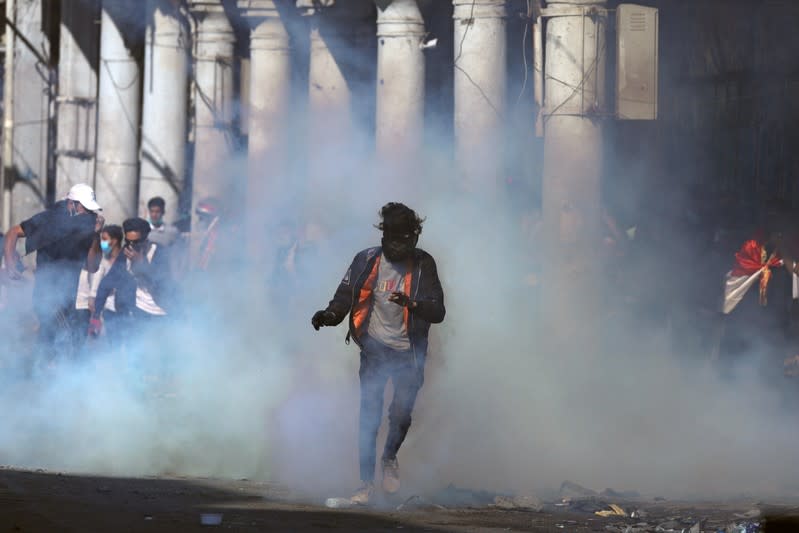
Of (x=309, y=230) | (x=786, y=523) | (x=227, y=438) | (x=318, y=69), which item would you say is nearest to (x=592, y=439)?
(x=227, y=438)

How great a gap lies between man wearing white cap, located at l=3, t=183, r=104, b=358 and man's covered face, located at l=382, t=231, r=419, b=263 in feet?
14.9

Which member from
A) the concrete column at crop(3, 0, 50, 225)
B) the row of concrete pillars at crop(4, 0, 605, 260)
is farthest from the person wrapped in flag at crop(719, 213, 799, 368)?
the concrete column at crop(3, 0, 50, 225)

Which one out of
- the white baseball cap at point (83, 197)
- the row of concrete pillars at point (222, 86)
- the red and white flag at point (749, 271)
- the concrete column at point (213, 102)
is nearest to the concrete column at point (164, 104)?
the row of concrete pillars at point (222, 86)

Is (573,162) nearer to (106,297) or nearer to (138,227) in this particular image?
(138,227)

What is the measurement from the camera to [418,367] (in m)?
8.94

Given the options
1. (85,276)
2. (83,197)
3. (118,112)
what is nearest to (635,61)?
(83,197)

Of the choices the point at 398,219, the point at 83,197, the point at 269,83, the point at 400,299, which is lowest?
the point at 400,299

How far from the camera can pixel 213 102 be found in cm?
2133

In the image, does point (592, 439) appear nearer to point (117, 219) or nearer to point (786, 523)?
point (786, 523)

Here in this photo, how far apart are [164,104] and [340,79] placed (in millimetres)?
3628

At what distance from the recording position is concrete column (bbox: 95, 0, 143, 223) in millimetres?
22344

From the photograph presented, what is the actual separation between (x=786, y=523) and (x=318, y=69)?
40.2 feet

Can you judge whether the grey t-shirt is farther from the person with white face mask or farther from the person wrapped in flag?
the person with white face mask

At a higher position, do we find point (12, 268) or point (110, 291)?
point (12, 268)
